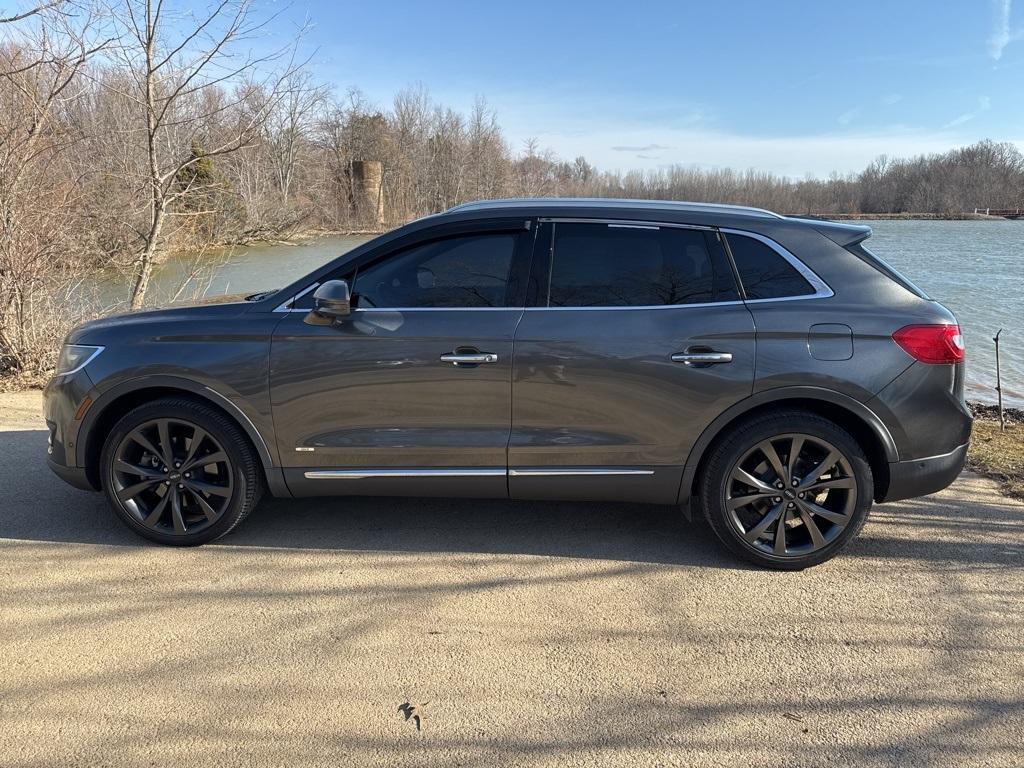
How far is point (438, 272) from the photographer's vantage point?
11.8ft

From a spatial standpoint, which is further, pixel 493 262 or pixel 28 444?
pixel 28 444

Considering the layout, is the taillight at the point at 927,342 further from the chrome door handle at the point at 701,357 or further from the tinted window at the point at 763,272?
the chrome door handle at the point at 701,357

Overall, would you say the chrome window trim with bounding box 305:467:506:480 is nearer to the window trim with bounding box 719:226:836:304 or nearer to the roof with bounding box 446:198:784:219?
the roof with bounding box 446:198:784:219

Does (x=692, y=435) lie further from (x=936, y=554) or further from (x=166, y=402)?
(x=166, y=402)

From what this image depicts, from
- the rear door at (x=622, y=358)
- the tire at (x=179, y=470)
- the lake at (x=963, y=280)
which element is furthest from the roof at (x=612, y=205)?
the tire at (x=179, y=470)

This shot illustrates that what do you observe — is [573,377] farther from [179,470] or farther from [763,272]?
[179,470]

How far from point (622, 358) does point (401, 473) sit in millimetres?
1279

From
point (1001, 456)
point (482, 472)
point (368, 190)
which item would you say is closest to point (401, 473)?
point (482, 472)

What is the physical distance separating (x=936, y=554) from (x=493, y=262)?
9.35ft

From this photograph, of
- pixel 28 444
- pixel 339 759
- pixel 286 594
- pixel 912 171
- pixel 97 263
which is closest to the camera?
pixel 339 759

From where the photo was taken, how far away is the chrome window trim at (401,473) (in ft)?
11.6

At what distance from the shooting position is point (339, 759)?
2223 mm

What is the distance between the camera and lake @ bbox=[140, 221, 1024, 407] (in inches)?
454

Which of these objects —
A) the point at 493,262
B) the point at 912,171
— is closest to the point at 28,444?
the point at 493,262
